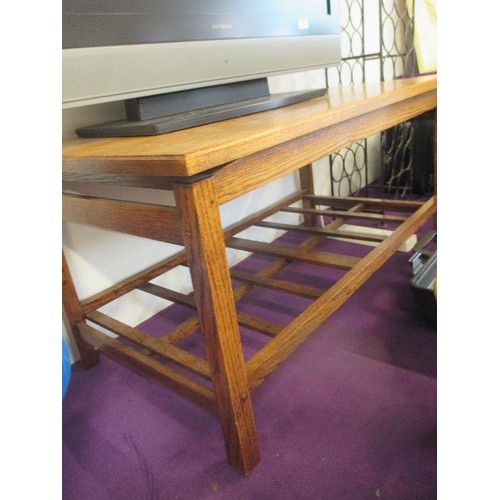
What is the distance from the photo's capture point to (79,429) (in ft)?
2.55

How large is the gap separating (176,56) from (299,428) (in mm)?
697

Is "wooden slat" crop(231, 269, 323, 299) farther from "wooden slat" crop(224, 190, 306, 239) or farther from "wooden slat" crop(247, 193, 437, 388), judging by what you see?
"wooden slat" crop(224, 190, 306, 239)

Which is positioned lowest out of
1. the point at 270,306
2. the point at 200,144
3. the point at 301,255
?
the point at 270,306

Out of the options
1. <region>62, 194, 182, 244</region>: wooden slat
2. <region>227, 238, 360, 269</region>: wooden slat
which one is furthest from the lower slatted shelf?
<region>62, 194, 182, 244</region>: wooden slat

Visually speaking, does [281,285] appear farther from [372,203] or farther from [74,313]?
[372,203]

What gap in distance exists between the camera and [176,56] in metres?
0.76

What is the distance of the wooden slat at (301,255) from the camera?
36.4 inches

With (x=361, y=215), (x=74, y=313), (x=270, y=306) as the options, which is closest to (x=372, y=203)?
(x=361, y=215)

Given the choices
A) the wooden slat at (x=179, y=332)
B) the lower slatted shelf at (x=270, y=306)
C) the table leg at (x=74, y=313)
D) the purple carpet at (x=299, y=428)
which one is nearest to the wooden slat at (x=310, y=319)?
the lower slatted shelf at (x=270, y=306)

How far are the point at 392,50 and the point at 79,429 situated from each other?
6.84 feet

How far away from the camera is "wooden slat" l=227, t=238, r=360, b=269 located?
93cm

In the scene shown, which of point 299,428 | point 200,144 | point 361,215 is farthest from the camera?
point 361,215
